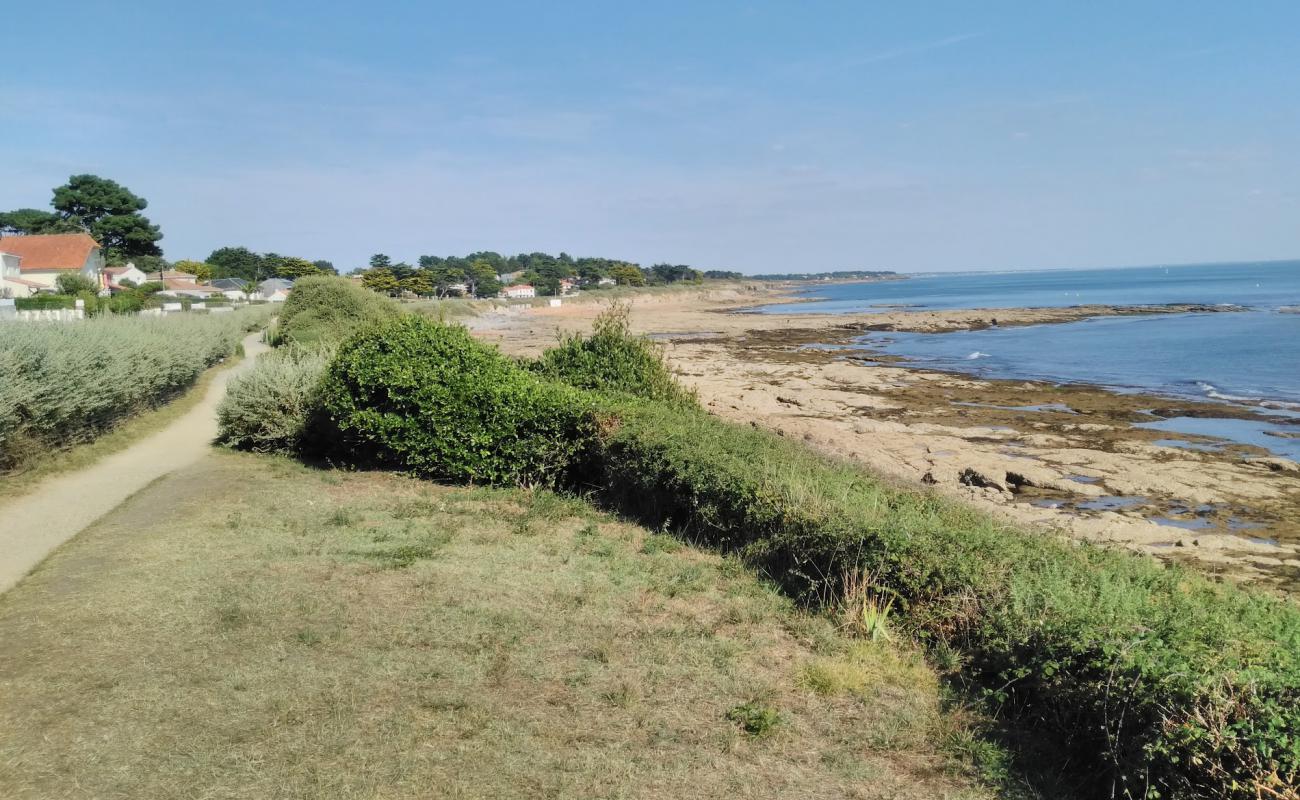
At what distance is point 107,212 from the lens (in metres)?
86.9

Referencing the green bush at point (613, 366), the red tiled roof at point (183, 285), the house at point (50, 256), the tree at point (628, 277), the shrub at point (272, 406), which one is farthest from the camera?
the tree at point (628, 277)

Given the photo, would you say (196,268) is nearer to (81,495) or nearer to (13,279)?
(13,279)

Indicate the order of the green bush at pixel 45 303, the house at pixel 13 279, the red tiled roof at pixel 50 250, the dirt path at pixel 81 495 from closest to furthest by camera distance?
1. the dirt path at pixel 81 495
2. the green bush at pixel 45 303
3. the house at pixel 13 279
4. the red tiled roof at pixel 50 250

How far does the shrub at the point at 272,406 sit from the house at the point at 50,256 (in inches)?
2285

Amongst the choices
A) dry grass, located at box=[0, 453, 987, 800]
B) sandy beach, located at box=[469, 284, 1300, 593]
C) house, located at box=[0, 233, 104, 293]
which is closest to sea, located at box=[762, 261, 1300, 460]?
sandy beach, located at box=[469, 284, 1300, 593]

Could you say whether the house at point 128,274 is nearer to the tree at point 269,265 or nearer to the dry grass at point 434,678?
the tree at point 269,265

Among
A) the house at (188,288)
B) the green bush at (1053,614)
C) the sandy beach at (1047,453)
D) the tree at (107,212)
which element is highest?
the tree at (107,212)

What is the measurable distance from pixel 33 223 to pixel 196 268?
35.3 meters

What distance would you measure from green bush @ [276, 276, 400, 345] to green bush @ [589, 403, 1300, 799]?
19232mm

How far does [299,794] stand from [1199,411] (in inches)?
1024

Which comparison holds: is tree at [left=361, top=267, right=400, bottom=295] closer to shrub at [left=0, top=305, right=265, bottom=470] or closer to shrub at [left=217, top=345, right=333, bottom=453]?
shrub at [left=0, top=305, right=265, bottom=470]

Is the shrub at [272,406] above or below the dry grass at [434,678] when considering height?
above

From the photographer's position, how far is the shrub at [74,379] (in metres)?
11.0

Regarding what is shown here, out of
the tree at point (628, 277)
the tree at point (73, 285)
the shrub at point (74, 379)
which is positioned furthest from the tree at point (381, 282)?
the shrub at point (74, 379)
